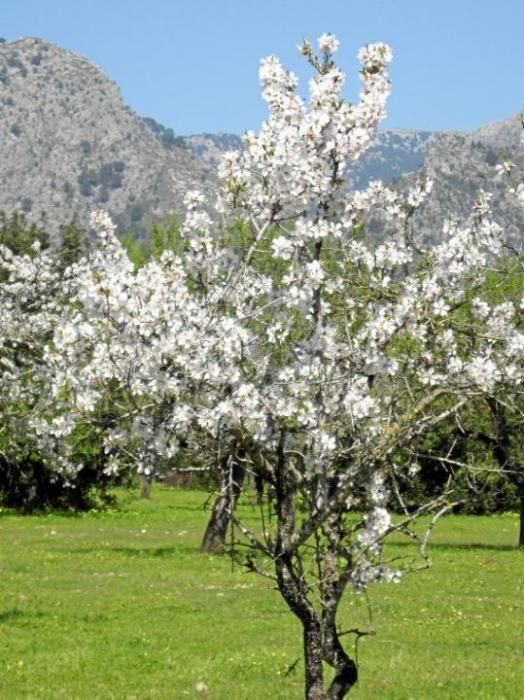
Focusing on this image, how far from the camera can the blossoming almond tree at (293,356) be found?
9148 mm

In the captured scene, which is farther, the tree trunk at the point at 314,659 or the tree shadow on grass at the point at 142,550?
the tree shadow on grass at the point at 142,550

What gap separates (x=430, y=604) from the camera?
23422 mm

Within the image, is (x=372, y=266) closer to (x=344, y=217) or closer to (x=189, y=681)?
(x=344, y=217)

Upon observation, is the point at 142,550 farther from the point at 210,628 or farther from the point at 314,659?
the point at 314,659

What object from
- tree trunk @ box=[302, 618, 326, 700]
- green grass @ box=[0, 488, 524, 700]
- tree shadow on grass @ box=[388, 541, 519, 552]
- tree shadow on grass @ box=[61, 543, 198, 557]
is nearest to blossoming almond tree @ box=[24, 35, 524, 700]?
tree trunk @ box=[302, 618, 326, 700]

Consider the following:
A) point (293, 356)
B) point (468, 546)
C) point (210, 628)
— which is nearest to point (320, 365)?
point (293, 356)

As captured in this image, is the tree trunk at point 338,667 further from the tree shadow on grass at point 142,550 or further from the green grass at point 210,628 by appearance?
the tree shadow on grass at point 142,550

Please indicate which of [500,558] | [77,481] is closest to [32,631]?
[500,558]

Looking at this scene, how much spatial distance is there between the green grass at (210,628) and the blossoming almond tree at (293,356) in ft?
19.3

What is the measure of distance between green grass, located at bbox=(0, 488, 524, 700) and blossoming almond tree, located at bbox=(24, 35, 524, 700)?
19.3 feet

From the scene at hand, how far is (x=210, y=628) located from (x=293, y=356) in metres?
11.1

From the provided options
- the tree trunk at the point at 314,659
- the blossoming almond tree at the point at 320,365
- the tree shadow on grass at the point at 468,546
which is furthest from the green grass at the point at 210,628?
the blossoming almond tree at the point at 320,365

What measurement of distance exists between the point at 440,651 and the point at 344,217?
33.4 ft

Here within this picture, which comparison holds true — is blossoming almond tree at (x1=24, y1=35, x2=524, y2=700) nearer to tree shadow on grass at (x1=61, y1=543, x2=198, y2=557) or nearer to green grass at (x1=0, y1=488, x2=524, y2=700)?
green grass at (x1=0, y1=488, x2=524, y2=700)
